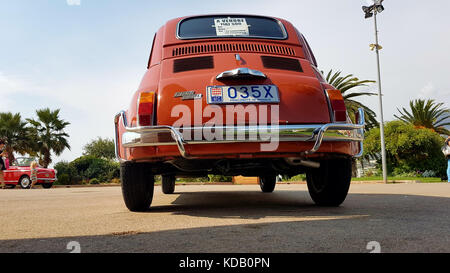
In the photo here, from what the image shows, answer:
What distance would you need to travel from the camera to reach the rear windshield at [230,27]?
3697mm

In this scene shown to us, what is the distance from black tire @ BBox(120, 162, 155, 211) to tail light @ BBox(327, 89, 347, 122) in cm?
183

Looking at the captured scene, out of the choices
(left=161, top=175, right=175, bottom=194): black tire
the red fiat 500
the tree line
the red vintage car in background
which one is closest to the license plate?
the red fiat 500

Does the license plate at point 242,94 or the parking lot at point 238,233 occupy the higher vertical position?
the license plate at point 242,94

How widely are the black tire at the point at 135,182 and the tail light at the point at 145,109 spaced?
0.59 meters

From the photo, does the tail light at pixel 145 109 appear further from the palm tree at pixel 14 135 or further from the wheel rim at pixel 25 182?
the palm tree at pixel 14 135

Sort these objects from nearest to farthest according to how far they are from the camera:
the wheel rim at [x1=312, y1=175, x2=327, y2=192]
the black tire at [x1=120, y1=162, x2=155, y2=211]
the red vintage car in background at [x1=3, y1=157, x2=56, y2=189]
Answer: the black tire at [x1=120, y1=162, x2=155, y2=211]
the wheel rim at [x1=312, y1=175, x2=327, y2=192]
the red vintage car in background at [x1=3, y1=157, x2=56, y2=189]

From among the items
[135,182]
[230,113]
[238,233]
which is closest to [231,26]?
[230,113]

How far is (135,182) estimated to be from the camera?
339 centimetres

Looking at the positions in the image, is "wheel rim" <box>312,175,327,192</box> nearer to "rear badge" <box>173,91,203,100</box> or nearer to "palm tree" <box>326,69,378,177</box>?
"rear badge" <box>173,91,203,100</box>

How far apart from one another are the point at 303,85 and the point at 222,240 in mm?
1689

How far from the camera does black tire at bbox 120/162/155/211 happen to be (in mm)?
3383

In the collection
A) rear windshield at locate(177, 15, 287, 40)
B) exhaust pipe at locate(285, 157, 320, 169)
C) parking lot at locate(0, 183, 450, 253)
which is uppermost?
rear windshield at locate(177, 15, 287, 40)

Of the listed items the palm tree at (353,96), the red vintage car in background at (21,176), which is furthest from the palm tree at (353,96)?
the red vintage car in background at (21,176)
